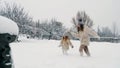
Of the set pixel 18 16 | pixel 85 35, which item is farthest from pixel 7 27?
pixel 18 16

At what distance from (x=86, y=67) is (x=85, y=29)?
403 centimetres

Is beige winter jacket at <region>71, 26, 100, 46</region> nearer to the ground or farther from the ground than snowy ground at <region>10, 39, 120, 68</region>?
farther from the ground

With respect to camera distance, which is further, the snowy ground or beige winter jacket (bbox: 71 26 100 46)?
beige winter jacket (bbox: 71 26 100 46)

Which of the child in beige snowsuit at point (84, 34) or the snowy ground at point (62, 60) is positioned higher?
the child in beige snowsuit at point (84, 34)

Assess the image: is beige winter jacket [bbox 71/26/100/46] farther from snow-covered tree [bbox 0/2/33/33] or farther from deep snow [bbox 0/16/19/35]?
snow-covered tree [bbox 0/2/33/33]

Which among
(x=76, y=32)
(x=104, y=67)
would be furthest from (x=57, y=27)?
(x=104, y=67)

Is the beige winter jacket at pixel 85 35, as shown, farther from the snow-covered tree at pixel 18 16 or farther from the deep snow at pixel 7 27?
the snow-covered tree at pixel 18 16

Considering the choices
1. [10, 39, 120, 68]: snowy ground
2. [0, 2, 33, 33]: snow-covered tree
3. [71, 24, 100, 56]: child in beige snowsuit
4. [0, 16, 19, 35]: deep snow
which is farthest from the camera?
[0, 2, 33, 33]: snow-covered tree

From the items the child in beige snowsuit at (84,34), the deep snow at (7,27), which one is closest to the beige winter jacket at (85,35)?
the child in beige snowsuit at (84,34)

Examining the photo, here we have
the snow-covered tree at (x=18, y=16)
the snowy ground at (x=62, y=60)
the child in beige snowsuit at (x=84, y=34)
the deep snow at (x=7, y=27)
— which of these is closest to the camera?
the deep snow at (x=7, y=27)

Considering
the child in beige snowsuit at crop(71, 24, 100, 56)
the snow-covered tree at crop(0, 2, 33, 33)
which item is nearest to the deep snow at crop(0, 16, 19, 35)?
the child in beige snowsuit at crop(71, 24, 100, 56)

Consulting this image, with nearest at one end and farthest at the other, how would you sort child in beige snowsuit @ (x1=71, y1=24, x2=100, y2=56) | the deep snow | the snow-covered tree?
the deep snow
child in beige snowsuit @ (x1=71, y1=24, x2=100, y2=56)
the snow-covered tree

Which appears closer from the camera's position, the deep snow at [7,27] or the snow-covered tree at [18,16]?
the deep snow at [7,27]

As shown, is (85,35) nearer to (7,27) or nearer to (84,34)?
(84,34)
